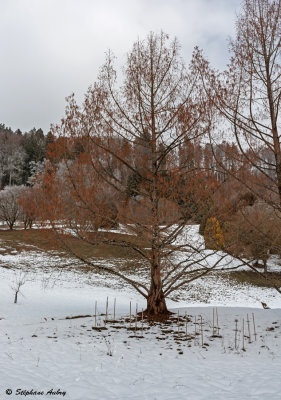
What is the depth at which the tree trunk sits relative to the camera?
8.16 metres

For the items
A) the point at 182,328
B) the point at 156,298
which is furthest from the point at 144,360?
the point at 156,298

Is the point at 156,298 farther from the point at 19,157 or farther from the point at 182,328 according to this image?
the point at 19,157

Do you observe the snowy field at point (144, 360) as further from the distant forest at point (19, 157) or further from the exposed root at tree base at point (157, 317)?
the distant forest at point (19, 157)

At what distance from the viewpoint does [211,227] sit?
7.04 m

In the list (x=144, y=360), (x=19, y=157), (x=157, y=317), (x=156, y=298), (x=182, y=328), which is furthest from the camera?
(x=19, y=157)

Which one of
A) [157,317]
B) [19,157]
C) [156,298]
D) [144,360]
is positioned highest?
[19,157]

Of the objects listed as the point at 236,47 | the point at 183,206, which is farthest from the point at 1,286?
the point at 236,47

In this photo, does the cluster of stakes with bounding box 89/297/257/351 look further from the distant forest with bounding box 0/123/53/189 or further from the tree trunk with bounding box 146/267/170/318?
the distant forest with bounding box 0/123/53/189

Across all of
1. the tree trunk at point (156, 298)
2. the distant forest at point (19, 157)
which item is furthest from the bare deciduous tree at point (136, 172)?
the distant forest at point (19, 157)

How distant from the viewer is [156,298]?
8344mm

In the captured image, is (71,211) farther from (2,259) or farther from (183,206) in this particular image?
(2,259)

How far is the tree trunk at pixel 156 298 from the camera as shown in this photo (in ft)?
26.8

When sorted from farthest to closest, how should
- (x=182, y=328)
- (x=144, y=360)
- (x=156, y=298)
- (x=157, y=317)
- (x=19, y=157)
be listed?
(x=19, y=157), (x=156, y=298), (x=157, y=317), (x=182, y=328), (x=144, y=360)

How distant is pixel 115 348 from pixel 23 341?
2.36m
